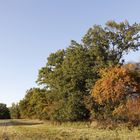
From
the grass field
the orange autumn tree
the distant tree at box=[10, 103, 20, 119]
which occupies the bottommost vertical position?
the grass field

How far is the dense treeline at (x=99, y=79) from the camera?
51.8 m

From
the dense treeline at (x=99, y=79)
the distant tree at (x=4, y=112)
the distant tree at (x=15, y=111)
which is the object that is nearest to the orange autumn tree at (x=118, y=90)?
the dense treeline at (x=99, y=79)

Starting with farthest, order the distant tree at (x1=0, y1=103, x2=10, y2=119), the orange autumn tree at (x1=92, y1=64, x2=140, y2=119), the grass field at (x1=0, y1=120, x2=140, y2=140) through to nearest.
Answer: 1. the distant tree at (x1=0, y1=103, x2=10, y2=119)
2. the orange autumn tree at (x1=92, y1=64, x2=140, y2=119)
3. the grass field at (x1=0, y1=120, x2=140, y2=140)

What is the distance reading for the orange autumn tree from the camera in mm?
50844

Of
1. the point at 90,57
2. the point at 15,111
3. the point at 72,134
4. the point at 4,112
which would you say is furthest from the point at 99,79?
the point at 4,112

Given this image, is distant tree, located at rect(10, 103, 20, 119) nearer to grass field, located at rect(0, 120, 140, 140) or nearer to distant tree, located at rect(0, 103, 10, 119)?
distant tree, located at rect(0, 103, 10, 119)

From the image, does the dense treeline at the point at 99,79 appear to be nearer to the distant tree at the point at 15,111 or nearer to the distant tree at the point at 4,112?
the distant tree at the point at 15,111

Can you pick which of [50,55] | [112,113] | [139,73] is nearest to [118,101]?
[112,113]

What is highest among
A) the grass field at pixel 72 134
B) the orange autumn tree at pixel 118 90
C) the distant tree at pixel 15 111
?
the distant tree at pixel 15 111

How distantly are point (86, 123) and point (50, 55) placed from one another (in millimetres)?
23859

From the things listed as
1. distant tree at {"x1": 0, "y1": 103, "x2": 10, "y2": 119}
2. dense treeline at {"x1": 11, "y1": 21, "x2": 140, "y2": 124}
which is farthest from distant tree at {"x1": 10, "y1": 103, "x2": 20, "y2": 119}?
dense treeline at {"x1": 11, "y1": 21, "x2": 140, "y2": 124}

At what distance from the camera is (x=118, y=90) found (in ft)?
167

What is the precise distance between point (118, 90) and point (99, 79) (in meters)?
5.47

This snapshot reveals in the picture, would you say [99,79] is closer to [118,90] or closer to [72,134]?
[118,90]
